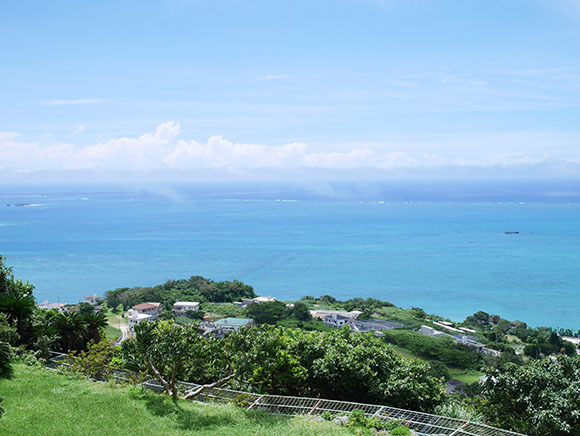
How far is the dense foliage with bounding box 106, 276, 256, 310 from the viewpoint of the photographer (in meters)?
36.5

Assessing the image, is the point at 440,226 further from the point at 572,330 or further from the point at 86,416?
the point at 86,416

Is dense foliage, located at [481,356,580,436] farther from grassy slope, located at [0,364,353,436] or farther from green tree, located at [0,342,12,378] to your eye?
green tree, located at [0,342,12,378]

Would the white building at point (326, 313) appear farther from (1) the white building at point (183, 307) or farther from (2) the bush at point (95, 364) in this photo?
(2) the bush at point (95, 364)

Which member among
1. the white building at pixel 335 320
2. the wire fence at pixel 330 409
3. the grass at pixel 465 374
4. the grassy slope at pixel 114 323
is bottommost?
the grass at pixel 465 374

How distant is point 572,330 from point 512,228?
47595 mm

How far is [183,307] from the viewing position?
35.5 m

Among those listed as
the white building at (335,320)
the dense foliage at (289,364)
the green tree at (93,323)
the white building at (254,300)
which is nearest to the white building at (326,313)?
the white building at (335,320)

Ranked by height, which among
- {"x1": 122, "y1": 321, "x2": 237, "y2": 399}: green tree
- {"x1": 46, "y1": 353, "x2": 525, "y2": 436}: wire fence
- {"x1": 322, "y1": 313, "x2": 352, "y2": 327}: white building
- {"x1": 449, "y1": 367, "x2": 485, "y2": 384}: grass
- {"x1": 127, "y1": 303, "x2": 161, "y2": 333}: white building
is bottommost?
{"x1": 449, "y1": 367, "x2": 485, "y2": 384}: grass

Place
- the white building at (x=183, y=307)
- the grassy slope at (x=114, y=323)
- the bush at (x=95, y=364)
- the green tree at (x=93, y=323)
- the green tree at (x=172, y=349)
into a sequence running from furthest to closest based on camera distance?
the white building at (x=183, y=307) < the grassy slope at (x=114, y=323) < the green tree at (x=93, y=323) < the bush at (x=95, y=364) < the green tree at (x=172, y=349)

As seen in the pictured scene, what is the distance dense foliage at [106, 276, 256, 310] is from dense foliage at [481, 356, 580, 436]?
30755 millimetres

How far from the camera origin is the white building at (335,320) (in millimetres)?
32031

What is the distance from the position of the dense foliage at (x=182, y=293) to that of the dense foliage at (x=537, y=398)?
3076 cm

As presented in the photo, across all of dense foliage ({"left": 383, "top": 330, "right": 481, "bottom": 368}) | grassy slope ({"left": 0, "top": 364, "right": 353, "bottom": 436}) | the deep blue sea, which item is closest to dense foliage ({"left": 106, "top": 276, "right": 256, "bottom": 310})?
the deep blue sea

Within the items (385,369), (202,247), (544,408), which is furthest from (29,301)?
(202,247)
